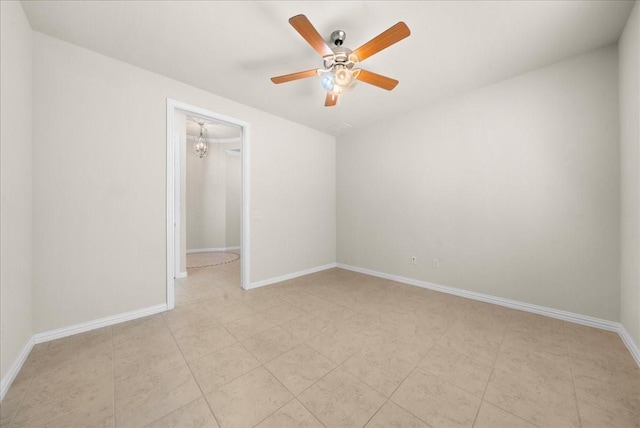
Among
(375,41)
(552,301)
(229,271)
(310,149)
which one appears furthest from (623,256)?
(229,271)

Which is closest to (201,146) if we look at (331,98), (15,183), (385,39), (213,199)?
(213,199)

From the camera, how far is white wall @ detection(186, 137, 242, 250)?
6246mm

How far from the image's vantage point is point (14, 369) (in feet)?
5.16

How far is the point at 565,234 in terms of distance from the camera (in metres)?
2.42

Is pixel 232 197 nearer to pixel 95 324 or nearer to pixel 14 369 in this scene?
pixel 95 324

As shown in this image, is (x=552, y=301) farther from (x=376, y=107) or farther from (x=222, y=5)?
(x=222, y=5)

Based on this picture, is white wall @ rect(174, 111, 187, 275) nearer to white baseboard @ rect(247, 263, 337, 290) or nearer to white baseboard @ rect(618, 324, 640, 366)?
white baseboard @ rect(247, 263, 337, 290)

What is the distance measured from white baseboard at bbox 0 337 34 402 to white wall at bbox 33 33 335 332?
0.63 feet

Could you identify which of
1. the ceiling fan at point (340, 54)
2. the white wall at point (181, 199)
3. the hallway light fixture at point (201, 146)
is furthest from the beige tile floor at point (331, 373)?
the hallway light fixture at point (201, 146)

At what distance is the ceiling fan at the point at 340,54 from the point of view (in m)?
1.58

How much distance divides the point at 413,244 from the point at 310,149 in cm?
246

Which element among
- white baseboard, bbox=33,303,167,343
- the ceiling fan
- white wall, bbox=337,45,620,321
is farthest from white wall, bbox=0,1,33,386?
white wall, bbox=337,45,620,321

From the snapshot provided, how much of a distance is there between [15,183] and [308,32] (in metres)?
2.41

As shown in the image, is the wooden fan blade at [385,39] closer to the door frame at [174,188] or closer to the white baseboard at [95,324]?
the door frame at [174,188]
